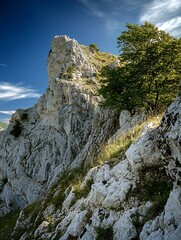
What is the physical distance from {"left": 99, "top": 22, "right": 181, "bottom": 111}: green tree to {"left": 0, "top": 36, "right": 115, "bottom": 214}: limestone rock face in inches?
823

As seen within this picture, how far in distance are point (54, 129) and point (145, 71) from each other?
33381 mm

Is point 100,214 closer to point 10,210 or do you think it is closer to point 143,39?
point 143,39

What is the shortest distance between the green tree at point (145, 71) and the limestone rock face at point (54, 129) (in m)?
20.9

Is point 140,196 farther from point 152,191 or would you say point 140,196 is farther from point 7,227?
point 7,227

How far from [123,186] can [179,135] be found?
3.62 m

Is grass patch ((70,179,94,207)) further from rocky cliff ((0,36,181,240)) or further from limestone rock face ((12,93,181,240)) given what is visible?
limestone rock face ((12,93,181,240))

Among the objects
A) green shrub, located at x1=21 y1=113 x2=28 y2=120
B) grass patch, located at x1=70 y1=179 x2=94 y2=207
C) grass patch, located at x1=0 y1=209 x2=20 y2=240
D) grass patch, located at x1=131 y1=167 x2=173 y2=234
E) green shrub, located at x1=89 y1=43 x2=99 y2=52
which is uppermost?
green shrub, located at x1=89 y1=43 x2=99 y2=52

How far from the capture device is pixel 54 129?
51812 millimetres

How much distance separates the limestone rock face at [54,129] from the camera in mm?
45812

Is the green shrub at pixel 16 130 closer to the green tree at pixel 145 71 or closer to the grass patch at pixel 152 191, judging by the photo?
the green tree at pixel 145 71

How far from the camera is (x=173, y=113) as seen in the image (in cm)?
690

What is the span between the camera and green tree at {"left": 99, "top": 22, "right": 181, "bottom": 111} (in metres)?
20.9

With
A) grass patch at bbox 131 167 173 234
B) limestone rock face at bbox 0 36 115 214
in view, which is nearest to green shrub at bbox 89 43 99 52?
limestone rock face at bbox 0 36 115 214

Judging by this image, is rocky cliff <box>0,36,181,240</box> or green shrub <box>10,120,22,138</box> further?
green shrub <box>10,120,22,138</box>
